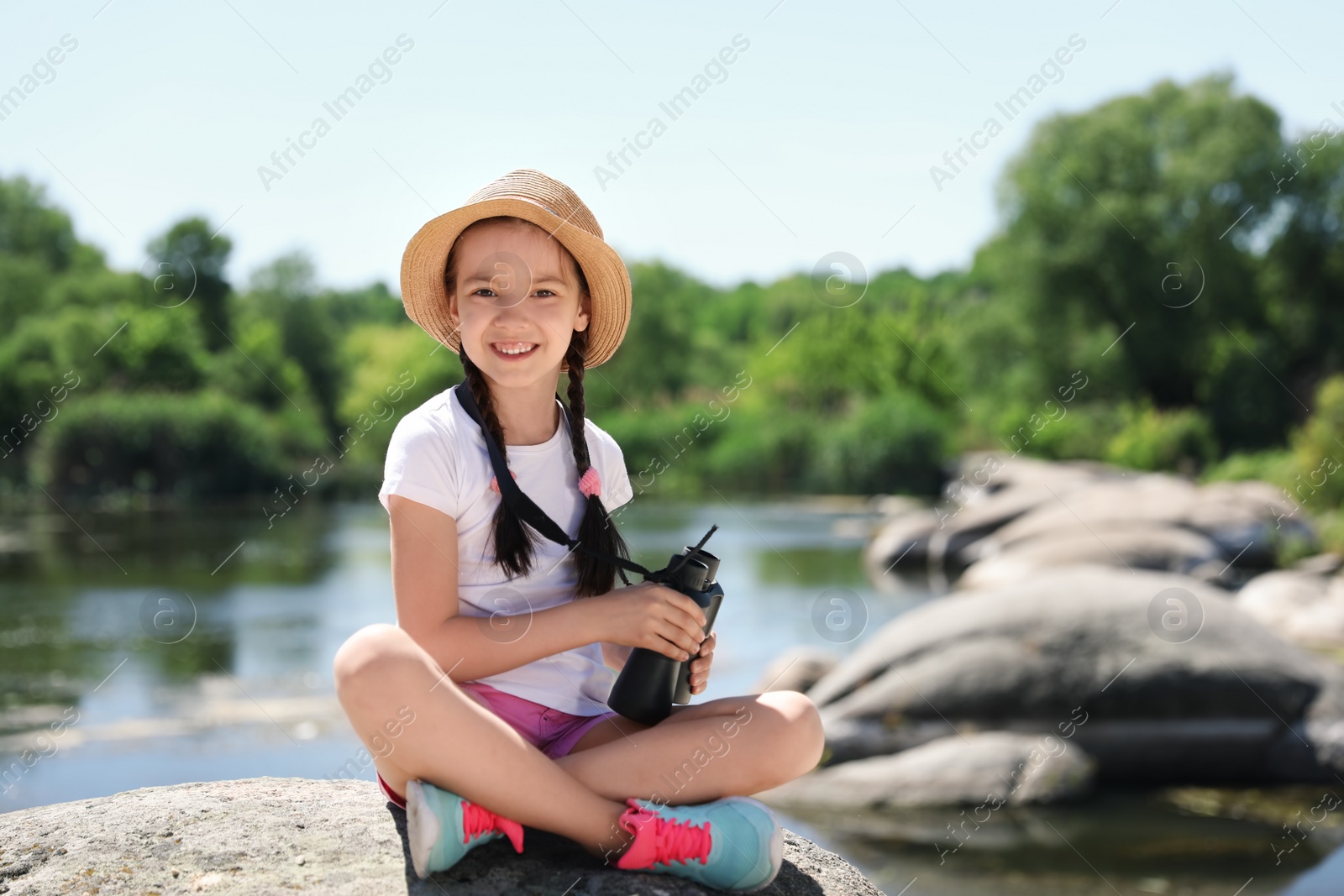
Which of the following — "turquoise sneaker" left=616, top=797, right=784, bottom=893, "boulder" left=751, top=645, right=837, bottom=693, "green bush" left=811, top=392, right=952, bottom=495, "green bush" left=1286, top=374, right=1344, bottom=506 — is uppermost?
"green bush" left=811, top=392, right=952, bottom=495

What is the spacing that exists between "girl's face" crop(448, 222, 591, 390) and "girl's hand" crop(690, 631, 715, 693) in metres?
0.71

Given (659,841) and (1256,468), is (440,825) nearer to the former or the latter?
(659,841)

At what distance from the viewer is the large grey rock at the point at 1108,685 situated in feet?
23.1

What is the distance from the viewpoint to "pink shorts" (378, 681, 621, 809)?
253 centimetres

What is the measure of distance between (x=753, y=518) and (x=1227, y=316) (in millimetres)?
13755

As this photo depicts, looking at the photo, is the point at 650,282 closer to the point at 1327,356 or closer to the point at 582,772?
the point at 1327,356

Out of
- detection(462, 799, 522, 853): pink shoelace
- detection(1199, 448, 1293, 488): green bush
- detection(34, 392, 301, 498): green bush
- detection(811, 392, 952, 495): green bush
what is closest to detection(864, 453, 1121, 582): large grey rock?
detection(1199, 448, 1293, 488): green bush

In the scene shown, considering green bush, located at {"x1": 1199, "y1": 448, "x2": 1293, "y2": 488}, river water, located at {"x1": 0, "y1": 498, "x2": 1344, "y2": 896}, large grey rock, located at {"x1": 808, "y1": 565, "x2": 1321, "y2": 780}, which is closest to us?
river water, located at {"x1": 0, "y1": 498, "x2": 1344, "y2": 896}

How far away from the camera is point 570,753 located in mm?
2535

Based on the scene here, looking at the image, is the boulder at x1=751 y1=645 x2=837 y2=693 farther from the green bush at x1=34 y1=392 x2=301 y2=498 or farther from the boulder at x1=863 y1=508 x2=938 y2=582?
the green bush at x1=34 y1=392 x2=301 y2=498

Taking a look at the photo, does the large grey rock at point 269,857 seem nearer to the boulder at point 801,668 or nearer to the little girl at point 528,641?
the little girl at point 528,641

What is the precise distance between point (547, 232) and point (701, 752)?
1207 mm

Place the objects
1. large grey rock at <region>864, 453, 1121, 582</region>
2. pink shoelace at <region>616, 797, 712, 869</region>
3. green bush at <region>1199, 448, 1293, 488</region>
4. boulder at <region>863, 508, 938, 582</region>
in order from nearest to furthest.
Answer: pink shoelace at <region>616, 797, 712, 869</region>, boulder at <region>863, 508, 938, 582</region>, large grey rock at <region>864, 453, 1121, 582</region>, green bush at <region>1199, 448, 1293, 488</region>

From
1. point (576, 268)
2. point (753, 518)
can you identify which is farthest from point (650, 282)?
point (576, 268)
